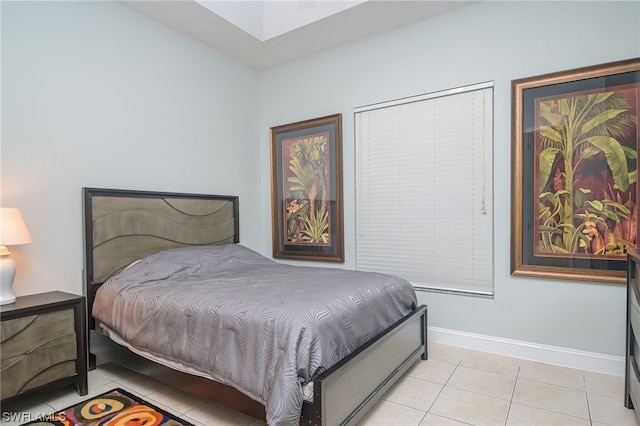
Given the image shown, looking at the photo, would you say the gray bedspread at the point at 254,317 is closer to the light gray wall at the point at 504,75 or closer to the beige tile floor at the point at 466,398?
the beige tile floor at the point at 466,398

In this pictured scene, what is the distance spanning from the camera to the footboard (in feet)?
5.19

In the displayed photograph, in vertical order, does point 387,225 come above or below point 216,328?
above

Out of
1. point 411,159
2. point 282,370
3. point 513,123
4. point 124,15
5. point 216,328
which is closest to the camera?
point 282,370

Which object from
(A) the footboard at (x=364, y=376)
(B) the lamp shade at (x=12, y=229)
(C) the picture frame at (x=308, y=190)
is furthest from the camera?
(C) the picture frame at (x=308, y=190)

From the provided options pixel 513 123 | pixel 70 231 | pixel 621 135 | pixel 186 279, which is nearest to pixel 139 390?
pixel 186 279

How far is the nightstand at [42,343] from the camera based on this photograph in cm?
198

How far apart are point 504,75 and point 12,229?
11.6 ft

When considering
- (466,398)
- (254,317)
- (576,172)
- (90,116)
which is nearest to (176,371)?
(254,317)

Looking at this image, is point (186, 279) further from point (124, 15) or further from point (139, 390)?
point (124, 15)

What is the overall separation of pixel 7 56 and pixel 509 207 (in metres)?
3.67

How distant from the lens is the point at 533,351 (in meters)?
2.78

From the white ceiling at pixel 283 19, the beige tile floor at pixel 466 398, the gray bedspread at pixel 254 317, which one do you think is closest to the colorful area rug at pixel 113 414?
the beige tile floor at pixel 466 398

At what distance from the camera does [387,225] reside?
349cm

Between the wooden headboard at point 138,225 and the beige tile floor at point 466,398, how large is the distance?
748 millimetres
